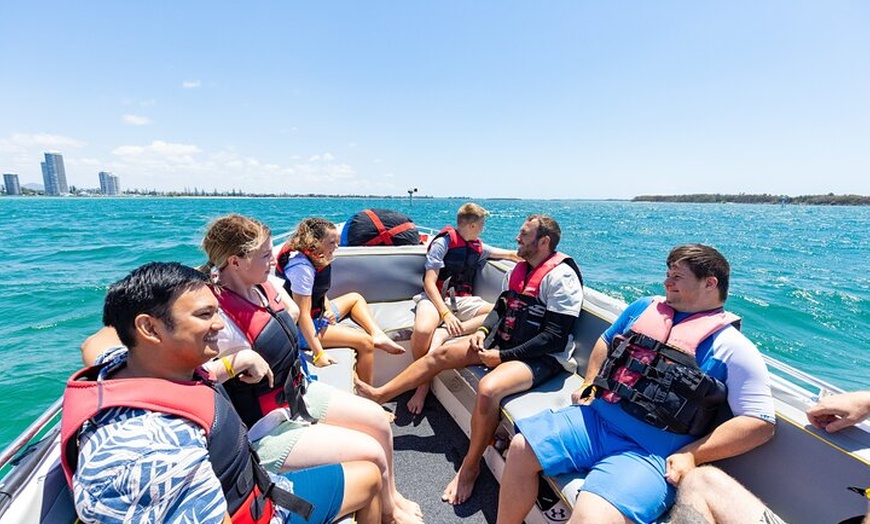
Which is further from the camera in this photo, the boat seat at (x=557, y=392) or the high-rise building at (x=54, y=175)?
the high-rise building at (x=54, y=175)

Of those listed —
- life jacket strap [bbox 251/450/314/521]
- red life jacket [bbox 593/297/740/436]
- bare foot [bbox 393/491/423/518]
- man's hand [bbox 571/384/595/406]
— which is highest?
red life jacket [bbox 593/297/740/436]

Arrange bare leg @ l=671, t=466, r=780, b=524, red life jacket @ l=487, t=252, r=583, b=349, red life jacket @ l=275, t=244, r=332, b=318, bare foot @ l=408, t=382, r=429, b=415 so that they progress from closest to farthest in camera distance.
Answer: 1. bare leg @ l=671, t=466, r=780, b=524
2. red life jacket @ l=487, t=252, r=583, b=349
3. red life jacket @ l=275, t=244, r=332, b=318
4. bare foot @ l=408, t=382, r=429, b=415

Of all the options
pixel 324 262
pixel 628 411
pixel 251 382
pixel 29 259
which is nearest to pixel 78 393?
pixel 251 382

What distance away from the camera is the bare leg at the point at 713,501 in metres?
1.37

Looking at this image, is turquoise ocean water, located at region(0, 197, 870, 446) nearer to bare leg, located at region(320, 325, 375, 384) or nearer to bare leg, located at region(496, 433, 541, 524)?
bare leg, located at region(320, 325, 375, 384)

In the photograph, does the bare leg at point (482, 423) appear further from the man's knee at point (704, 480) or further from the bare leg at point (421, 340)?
the man's knee at point (704, 480)

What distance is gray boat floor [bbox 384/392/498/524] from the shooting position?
7.05 ft

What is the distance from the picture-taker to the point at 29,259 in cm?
1226

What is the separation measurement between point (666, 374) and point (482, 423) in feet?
3.29

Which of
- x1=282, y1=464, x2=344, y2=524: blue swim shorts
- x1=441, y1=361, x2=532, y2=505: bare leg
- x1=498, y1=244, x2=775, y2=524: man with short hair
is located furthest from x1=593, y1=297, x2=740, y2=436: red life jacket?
x1=282, y1=464, x2=344, y2=524: blue swim shorts

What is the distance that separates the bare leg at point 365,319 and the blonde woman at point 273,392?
1.09m

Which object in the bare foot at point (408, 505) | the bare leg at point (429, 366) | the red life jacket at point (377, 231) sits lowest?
the bare foot at point (408, 505)

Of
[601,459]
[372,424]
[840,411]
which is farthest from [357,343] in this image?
[840,411]

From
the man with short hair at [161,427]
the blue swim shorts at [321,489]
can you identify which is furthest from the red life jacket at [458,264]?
the man with short hair at [161,427]
